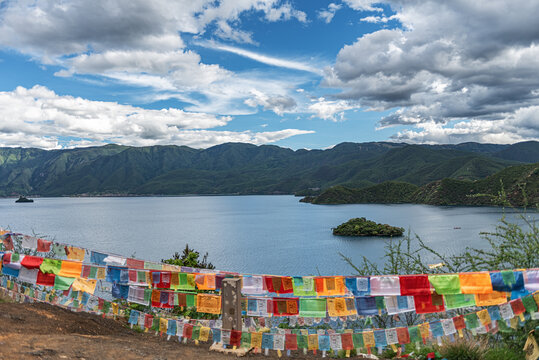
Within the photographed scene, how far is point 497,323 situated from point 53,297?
11.6 m

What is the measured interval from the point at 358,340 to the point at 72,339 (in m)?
5.59

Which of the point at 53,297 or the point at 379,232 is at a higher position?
the point at 53,297

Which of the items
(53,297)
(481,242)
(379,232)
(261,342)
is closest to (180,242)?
(379,232)

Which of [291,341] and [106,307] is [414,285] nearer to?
[291,341]

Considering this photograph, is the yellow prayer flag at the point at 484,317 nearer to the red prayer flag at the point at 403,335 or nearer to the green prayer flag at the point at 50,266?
the red prayer flag at the point at 403,335

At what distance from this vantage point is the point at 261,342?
25.0 ft

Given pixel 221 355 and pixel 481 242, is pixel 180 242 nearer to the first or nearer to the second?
pixel 481 242

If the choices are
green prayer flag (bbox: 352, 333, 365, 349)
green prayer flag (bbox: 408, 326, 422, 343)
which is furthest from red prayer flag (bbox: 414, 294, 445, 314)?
green prayer flag (bbox: 352, 333, 365, 349)

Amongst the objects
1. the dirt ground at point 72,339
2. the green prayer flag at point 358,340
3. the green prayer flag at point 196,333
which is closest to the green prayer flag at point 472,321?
the green prayer flag at point 358,340

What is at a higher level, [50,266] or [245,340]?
[50,266]

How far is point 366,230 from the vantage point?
3514 inches

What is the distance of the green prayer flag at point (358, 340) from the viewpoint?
7755 mm

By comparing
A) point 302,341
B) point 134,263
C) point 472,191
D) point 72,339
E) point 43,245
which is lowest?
point 302,341

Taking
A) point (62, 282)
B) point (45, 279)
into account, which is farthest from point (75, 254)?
point (62, 282)
